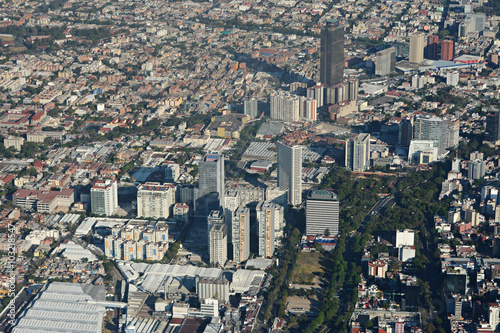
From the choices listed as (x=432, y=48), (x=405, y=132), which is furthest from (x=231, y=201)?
(x=432, y=48)

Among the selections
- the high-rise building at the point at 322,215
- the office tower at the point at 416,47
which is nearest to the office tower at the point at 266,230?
the high-rise building at the point at 322,215

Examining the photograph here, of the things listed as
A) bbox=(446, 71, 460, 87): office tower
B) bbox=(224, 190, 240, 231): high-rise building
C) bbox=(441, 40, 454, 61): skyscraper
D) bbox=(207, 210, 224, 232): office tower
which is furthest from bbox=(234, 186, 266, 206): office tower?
bbox=(441, 40, 454, 61): skyscraper

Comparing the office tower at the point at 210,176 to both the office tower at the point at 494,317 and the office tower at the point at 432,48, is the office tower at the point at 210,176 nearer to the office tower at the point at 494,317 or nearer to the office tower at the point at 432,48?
the office tower at the point at 494,317

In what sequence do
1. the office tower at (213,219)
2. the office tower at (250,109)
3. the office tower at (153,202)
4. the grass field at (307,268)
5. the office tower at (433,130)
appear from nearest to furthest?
1. the grass field at (307,268)
2. the office tower at (213,219)
3. the office tower at (153,202)
4. the office tower at (433,130)
5. the office tower at (250,109)

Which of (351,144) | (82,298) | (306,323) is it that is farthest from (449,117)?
(82,298)

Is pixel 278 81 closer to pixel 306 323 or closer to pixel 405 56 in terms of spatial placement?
pixel 405 56

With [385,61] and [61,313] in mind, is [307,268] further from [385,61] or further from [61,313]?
[385,61]

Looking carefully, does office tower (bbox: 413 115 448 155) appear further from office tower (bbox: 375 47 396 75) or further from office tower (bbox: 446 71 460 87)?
office tower (bbox: 375 47 396 75)

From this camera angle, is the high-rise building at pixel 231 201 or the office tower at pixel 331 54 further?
the office tower at pixel 331 54
